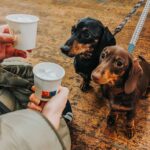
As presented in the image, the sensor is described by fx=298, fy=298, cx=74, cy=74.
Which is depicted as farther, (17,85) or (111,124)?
(111,124)

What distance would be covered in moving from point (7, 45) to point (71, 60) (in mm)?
→ 911

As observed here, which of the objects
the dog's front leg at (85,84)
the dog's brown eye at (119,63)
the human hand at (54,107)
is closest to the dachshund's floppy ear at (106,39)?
the dog's front leg at (85,84)

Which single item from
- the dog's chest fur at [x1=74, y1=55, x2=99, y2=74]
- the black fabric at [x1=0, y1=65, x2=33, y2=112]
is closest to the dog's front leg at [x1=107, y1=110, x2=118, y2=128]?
the dog's chest fur at [x1=74, y1=55, x2=99, y2=74]

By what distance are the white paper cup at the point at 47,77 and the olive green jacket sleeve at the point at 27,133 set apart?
8.2 inches

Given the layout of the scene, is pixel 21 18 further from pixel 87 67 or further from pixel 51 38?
pixel 51 38

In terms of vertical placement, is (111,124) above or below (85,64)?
below

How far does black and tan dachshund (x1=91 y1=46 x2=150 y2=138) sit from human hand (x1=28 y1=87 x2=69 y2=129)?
1.05 feet

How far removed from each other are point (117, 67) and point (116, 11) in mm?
1863

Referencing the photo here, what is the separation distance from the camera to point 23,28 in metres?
1.12

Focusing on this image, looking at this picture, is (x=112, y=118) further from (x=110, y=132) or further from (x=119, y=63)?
(x=119, y=63)

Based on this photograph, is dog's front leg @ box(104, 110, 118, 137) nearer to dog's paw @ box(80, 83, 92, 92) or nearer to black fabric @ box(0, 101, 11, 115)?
dog's paw @ box(80, 83, 92, 92)

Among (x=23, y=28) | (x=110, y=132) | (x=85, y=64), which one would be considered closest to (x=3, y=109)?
(x=23, y=28)

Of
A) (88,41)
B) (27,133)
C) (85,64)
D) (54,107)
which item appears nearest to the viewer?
(27,133)

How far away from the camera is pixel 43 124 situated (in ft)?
2.45
